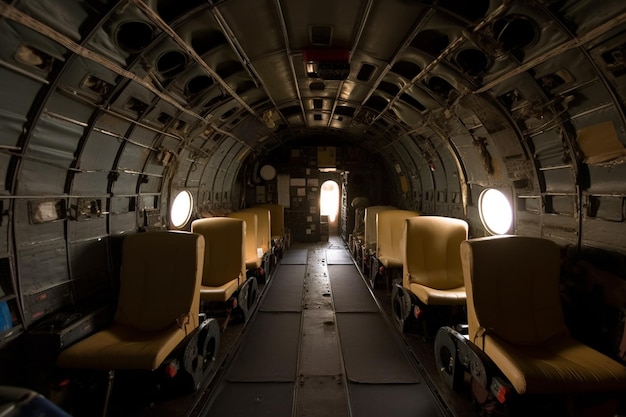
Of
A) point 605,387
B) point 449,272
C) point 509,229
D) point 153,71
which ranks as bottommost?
point 605,387

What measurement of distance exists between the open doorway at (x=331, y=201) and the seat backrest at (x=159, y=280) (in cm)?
1081

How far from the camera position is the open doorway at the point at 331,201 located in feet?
48.8

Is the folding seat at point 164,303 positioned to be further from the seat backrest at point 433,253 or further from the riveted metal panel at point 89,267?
the seat backrest at point 433,253

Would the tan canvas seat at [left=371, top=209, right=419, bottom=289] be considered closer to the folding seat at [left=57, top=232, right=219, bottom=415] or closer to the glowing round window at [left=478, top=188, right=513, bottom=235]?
the glowing round window at [left=478, top=188, right=513, bottom=235]

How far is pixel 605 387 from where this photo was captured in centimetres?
233

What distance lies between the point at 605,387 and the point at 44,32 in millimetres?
5158

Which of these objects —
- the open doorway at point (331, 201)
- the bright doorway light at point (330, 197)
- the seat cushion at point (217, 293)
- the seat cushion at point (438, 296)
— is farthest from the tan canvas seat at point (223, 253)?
the bright doorway light at point (330, 197)

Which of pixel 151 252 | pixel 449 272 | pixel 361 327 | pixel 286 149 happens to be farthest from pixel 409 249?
pixel 286 149

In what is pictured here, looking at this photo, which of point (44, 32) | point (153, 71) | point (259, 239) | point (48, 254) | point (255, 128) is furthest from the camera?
point (255, 128)

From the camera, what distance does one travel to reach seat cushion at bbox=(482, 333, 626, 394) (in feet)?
7.63

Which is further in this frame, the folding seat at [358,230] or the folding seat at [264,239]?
the folding seat at [358,230]

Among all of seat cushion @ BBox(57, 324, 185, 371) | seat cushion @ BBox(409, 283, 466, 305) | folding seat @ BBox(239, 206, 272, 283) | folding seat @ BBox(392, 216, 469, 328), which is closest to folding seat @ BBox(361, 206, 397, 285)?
folding seat @ BBox(239, 206, 272, 283)

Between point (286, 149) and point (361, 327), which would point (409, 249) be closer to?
point (361, 327)

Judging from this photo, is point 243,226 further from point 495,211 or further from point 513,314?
point 495,211
